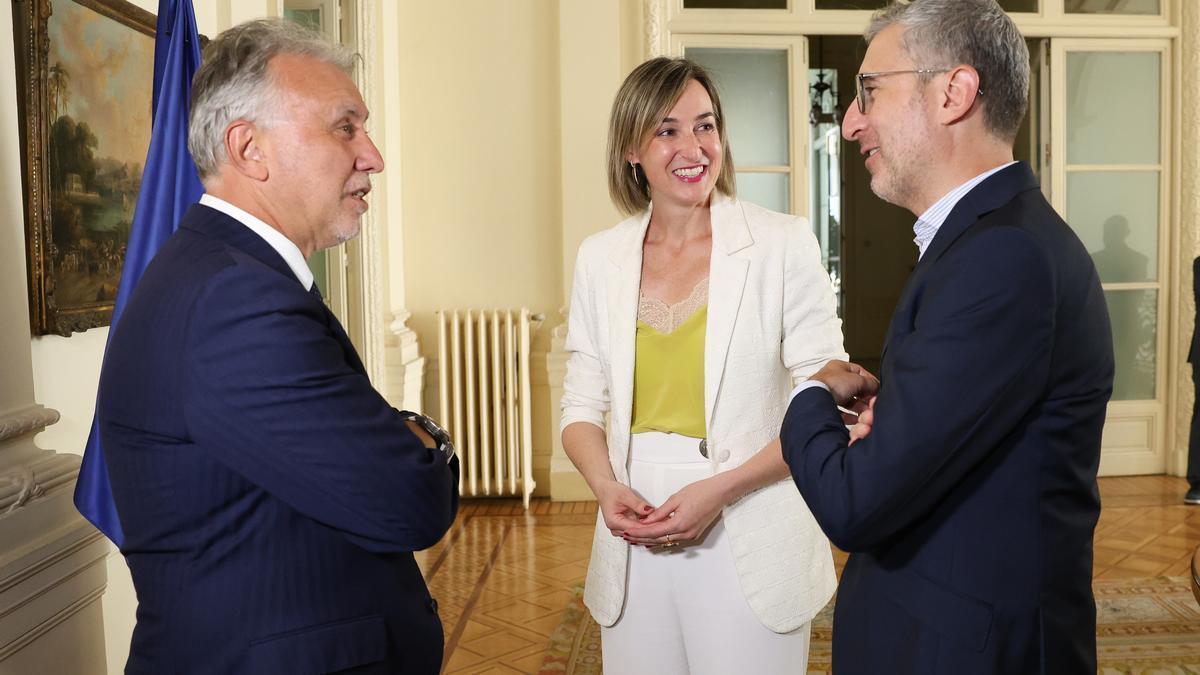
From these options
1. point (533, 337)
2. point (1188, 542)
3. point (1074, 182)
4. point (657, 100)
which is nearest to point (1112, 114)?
point (1074, 182)

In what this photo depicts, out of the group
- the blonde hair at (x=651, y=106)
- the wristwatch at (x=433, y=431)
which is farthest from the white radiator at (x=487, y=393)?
the wristwatch at (x=433, y=431)

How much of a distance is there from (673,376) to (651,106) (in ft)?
1.97

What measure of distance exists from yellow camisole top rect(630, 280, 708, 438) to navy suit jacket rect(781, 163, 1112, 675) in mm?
687

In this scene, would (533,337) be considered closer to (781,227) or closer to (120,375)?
(781,227)

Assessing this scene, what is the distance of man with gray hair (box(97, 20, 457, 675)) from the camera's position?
1329 millimetres

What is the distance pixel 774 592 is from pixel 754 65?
5.25m

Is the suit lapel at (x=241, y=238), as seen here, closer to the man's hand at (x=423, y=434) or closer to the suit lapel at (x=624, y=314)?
the man's hand at (x=423, y=434)

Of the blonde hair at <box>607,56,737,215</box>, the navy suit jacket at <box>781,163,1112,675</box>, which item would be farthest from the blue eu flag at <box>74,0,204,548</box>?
the navy suit jacket at <box>781,163,1112,675</box>

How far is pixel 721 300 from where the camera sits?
82.7 inches

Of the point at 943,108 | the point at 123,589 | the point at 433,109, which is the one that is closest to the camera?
the point at 943,108

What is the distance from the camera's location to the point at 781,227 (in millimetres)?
2141

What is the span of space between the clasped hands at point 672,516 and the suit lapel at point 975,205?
0.65m

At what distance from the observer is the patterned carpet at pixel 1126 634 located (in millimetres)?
3775

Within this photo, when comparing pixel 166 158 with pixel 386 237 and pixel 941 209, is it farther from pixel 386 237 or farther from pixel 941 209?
pixel 386 237
